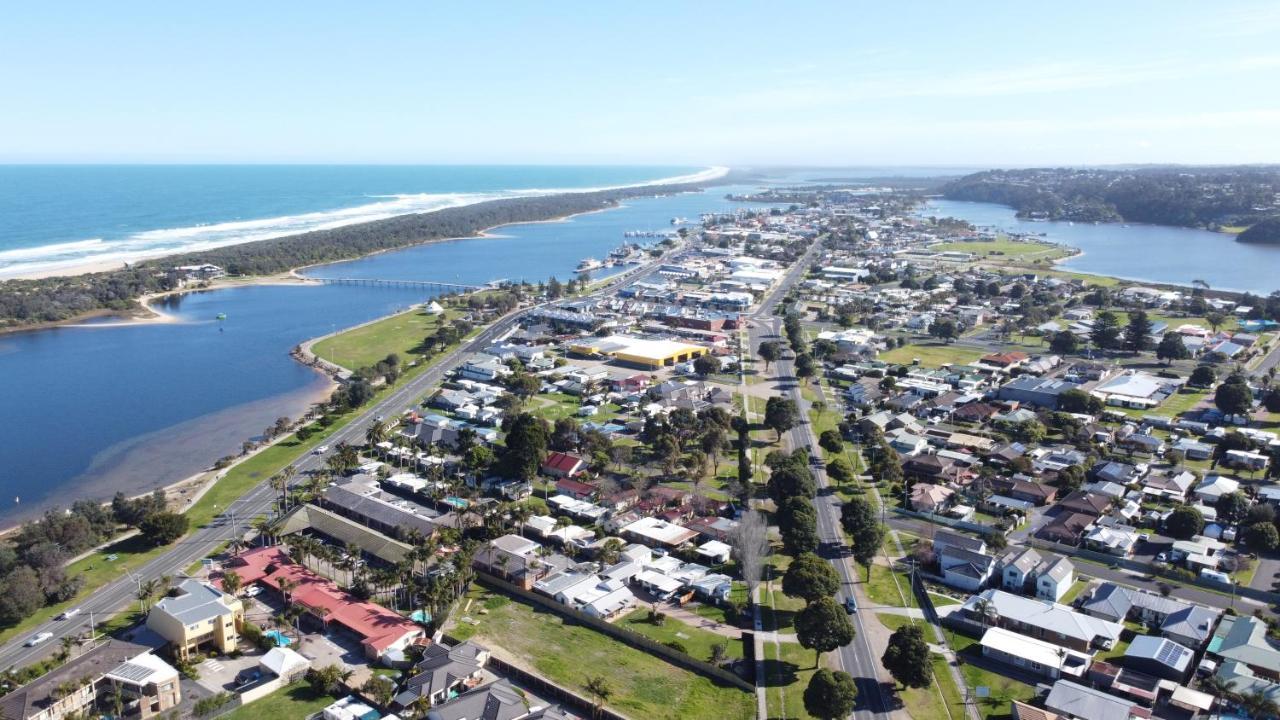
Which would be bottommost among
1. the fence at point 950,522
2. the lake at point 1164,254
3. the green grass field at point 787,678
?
the green grass field at point 787,678

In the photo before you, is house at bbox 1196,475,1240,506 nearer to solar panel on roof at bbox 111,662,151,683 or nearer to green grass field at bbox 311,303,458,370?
solar panel on roof at bbox 111,662,151,683

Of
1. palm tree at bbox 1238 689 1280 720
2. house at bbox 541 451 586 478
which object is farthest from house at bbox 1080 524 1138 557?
house at bbox 541 451 586 478

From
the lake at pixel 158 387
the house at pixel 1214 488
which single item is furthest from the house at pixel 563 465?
the house at pixel 1214 488

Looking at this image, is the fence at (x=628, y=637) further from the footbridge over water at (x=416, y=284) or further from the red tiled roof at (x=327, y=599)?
the footbridge over water at (x=416, y=284)

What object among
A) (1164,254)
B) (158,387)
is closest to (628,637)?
(158,387)

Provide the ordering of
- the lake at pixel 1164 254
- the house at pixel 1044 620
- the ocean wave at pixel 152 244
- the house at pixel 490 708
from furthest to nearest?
the ocean wave at pixel 152 244
the lake at pixel 1164 254
the house at pixel 1044 620
the house at pixel 490 708

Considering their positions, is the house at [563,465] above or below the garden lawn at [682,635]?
above
